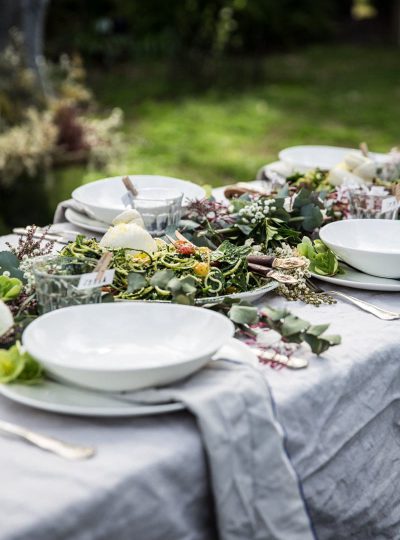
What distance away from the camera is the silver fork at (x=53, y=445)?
976 mm

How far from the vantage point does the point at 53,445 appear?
0.99 metres

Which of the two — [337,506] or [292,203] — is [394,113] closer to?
[292,203]

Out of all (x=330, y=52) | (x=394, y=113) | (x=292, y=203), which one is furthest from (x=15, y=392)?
(x=330, y=52)

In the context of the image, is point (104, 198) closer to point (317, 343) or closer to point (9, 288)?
point (9, 288)

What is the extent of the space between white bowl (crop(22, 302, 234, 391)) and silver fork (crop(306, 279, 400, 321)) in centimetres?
39

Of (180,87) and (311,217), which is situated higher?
(311,217)

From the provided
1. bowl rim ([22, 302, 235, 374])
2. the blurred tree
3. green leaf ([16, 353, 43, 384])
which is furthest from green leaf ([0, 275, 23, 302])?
the blurred tree

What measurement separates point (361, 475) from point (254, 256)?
0.46m

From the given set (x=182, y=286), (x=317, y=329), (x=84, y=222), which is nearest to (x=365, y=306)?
(x=317, y=329)

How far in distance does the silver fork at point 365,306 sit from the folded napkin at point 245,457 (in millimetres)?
404

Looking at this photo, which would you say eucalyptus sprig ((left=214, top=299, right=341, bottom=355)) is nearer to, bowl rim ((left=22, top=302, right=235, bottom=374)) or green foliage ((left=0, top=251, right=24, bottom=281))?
bowl rim ((left=22, top=302, right=235, bottom=374))

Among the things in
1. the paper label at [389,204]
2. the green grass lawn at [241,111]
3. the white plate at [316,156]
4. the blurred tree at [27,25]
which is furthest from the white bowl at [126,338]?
the blurred tree at [27,25]

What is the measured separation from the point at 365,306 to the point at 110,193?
86 centimetres

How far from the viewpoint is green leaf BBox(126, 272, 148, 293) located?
1392mm
